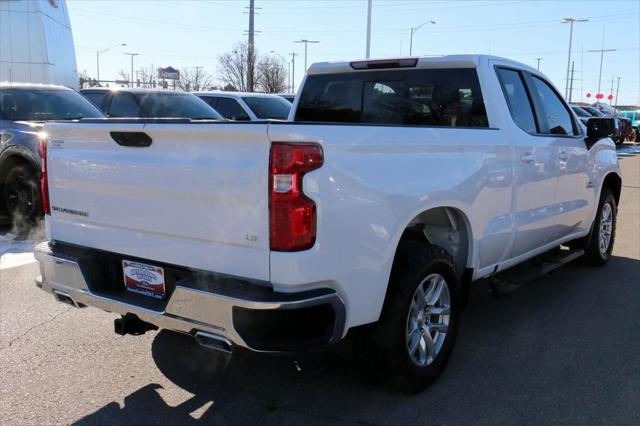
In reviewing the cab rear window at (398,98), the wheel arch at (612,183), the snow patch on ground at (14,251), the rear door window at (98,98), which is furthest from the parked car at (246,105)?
the cab rear window at (398,98)

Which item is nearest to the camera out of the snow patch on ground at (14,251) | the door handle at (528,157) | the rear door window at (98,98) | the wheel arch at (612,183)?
the door handle at (528,157)

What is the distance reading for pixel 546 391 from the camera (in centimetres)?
367

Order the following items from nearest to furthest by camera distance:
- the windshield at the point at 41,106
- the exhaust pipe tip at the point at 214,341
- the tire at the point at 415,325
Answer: the exhaust pipe tip at the point at 214,341, the tire at the point at 415,325, the windshield at the point at 41,106

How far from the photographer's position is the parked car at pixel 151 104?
10203mm

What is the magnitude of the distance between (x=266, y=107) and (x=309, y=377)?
10.9 m

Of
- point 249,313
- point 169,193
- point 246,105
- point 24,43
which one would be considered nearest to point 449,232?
point 249,313

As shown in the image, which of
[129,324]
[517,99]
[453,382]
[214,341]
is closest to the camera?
[214,341]

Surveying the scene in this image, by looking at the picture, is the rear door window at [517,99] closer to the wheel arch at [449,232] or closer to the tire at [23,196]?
the wheel arch at [449,232]

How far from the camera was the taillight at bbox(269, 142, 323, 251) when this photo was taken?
8.91 feet

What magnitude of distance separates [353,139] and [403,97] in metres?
2.02

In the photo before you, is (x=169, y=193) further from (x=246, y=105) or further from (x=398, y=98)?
(x=246, y=105)

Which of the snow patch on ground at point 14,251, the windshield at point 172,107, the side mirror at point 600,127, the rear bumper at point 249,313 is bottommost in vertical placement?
the snow patch on ground at point 14,251

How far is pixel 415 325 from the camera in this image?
364 centimetres

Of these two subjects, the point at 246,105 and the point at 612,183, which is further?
the point at 246,105
